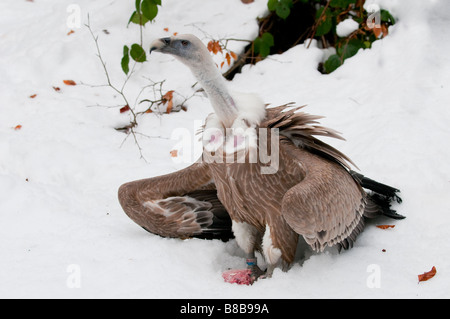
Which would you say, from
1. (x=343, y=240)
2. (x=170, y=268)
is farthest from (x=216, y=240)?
(x=343, y=240)

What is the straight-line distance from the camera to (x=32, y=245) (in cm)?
378

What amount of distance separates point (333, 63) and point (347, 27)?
1.14 feet

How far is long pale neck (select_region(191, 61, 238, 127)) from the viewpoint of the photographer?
332cm

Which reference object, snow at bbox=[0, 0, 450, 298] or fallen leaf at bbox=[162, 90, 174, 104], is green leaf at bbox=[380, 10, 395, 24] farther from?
fallen leaf at bbox=[162, 90, 174, 104]

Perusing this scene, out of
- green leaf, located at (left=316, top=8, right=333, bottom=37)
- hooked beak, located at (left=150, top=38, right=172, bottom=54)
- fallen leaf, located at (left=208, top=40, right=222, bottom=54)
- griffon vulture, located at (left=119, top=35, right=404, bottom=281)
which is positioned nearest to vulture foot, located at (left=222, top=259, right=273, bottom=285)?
griffon vulture, located at (left=119, top=35, right=404, bottom=281)

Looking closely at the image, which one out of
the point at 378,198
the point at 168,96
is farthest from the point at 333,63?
the point at 378,198

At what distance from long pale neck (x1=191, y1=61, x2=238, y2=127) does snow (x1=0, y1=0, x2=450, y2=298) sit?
90 centimetres

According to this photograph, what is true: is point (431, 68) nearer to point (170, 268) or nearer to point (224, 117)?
point (224, 117)

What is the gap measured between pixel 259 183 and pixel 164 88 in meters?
2.65

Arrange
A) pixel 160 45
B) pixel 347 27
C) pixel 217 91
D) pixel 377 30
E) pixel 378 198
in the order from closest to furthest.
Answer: pixel 160 45 → pixel 217 91 → pixel 378 198 → pixel 377 30 → pixel 347 27

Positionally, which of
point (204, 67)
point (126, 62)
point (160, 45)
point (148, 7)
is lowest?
point (126, 62)

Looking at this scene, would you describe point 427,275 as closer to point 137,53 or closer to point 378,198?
point 378,198

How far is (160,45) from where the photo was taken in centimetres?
321

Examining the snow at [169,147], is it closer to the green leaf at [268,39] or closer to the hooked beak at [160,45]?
the green leaf at [268,39]
